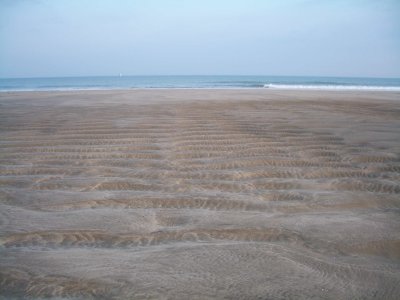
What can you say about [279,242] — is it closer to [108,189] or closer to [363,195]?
[363,195]

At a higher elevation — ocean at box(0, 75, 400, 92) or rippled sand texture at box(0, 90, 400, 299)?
ocean at box(0, 75, 400, 92)

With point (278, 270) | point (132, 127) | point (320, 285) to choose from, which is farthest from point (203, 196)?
point (132, 127)

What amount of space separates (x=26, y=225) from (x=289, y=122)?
5167 millimetres

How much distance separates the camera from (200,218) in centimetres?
228

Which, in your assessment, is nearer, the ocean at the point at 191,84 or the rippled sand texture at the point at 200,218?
the rippled sand texture at the point at 200,218

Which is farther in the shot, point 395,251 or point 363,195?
point 363,195

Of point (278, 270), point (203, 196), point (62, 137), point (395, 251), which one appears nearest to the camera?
point (278, 270)

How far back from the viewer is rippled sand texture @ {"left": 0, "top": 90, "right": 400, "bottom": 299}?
155cm

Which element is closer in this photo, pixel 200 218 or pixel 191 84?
pixel 200 218

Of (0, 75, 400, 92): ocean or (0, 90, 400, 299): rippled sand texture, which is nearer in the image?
(0, 90, 400, 299): rippled sand texture

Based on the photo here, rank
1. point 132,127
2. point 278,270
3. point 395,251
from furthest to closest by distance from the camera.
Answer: point 132,127, point 395,251, point 278,270

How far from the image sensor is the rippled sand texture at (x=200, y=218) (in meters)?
1.55

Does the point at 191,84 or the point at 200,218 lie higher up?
the point at 191,84

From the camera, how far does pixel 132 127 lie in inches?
233
